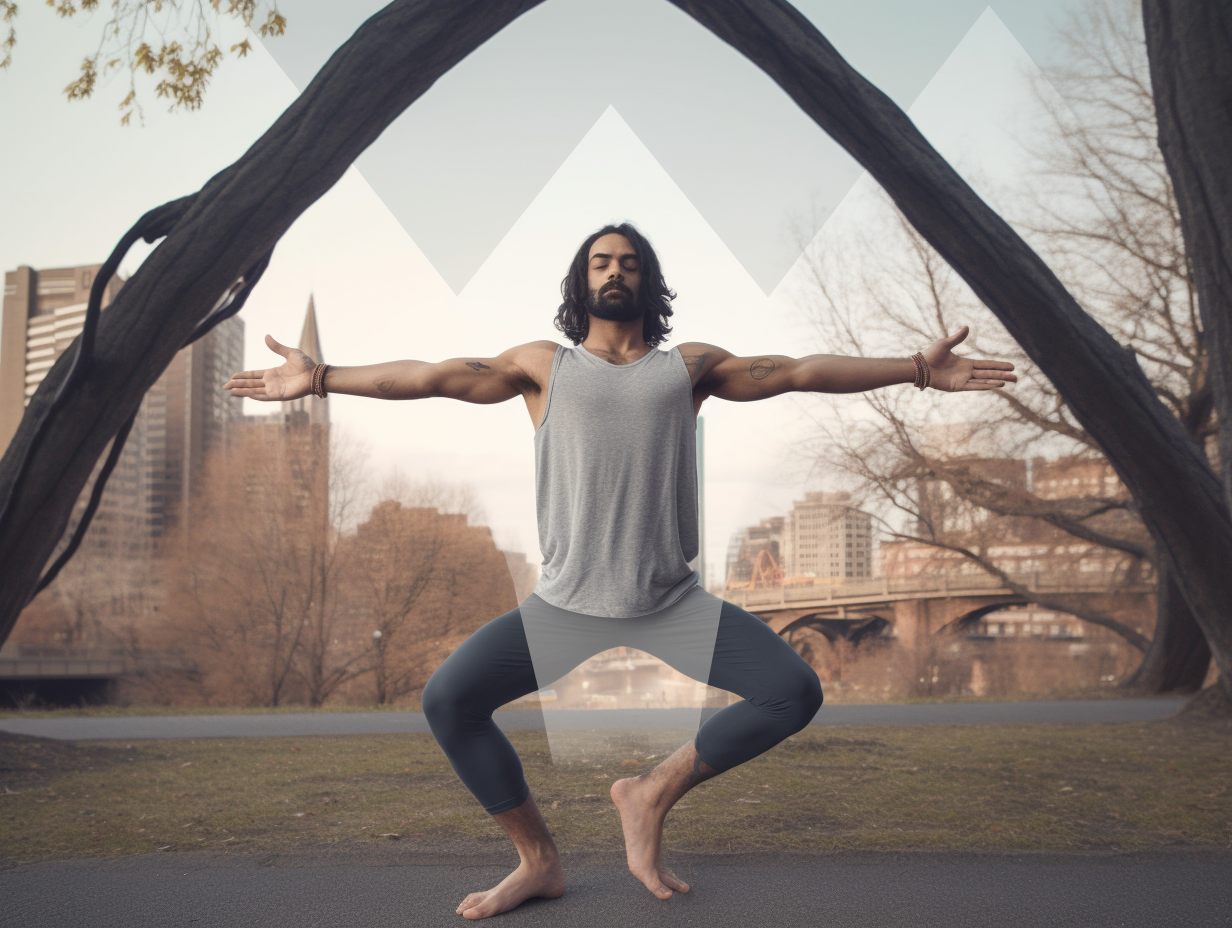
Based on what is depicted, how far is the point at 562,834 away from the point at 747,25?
4.92 m

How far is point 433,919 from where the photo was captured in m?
2.57

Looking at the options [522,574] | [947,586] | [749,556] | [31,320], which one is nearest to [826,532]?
[947,586]

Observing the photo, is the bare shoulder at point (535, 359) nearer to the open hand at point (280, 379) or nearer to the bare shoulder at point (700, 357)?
the bare shoulder at point (700, 357)

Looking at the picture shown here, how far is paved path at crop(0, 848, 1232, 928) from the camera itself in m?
2.57

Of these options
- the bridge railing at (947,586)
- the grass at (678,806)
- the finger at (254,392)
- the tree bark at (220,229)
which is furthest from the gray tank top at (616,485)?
the bridge railing at (947,586)

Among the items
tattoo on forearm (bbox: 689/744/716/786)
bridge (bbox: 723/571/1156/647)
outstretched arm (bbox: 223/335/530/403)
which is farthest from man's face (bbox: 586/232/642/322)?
bridge (bbox: 723/571/1156/647)

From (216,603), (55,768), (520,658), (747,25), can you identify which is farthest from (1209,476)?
(216,603)

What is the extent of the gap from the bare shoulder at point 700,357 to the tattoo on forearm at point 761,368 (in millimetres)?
96

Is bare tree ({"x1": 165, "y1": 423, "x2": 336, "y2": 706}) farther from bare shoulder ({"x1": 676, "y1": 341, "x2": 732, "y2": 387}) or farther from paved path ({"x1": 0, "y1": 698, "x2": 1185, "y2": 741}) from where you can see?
bare shoulder ({"x1": 676, "y1": 341, "x2": 732, "y2": 387})

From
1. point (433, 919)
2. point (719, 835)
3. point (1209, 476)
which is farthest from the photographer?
point (1209, 476)

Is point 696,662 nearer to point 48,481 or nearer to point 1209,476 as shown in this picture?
point 48,481

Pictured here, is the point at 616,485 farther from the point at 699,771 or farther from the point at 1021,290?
the point at 1021,290

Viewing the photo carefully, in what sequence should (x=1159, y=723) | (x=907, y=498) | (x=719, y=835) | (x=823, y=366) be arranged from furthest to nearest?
(x=907, y=498) → (x=1159, y=723) → (x=719, y=835) → (x=823, y=366)

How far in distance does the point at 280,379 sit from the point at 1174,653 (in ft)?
39.7
